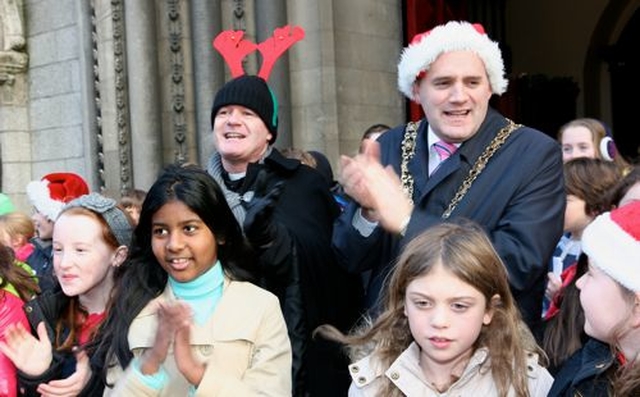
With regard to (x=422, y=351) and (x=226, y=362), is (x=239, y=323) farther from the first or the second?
(x=422, y=351)

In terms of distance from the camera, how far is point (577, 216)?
3605mm

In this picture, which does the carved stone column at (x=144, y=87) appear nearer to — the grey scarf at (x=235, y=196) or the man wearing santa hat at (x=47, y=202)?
the man wearing santa hat at (x=47, y=202)

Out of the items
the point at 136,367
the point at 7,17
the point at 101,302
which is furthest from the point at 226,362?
the point at 7,17

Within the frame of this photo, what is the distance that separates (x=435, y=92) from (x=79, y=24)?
17.5ft

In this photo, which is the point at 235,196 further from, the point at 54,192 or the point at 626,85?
the point at 626,85

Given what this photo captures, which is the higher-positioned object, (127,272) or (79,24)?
(79,24)

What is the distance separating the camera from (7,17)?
770cm

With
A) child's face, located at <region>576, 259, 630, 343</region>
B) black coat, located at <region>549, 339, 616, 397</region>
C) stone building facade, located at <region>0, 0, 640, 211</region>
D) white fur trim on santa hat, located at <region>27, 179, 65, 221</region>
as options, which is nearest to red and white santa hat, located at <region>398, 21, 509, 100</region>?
child's face, located at <region>576, 259, 630, 343</region>

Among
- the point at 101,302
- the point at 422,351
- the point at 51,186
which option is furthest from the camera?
the point at 51,186

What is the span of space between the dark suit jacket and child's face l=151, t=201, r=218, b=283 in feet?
1.45

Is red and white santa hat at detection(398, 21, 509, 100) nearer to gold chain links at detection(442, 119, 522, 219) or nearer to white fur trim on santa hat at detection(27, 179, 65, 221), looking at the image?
gold chain links at detection(442, 119, 522, 219)

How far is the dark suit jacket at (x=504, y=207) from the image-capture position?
2.52 metres

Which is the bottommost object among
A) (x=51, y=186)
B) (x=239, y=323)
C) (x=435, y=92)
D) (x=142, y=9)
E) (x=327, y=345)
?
(x=327, y=345)

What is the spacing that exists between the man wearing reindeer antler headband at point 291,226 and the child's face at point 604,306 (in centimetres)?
118
